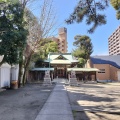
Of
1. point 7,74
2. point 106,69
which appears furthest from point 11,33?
point 106,69

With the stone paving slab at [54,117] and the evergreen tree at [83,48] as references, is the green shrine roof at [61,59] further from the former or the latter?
the stone paving slab at [54,117]

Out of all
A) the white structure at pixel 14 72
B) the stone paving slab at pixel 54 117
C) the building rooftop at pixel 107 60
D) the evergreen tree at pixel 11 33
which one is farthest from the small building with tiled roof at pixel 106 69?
the stone paving slab at pixel 54 117

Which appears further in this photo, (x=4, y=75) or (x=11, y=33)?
(x=4, y=75)

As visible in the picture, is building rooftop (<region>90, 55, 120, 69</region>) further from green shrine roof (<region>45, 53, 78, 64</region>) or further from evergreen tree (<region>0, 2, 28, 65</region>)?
evergreen tree (<region>0, 2, 28, 65</region>)

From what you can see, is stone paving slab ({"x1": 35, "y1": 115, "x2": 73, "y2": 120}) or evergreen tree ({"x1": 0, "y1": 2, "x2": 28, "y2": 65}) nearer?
stone paving slab ({"x1": 35, "y1": 115, "x2": 73, "y2": 120})

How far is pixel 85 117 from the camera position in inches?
406

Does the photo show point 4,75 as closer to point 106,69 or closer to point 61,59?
point 61,59

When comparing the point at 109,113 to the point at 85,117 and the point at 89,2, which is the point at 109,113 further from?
the point at 89,2

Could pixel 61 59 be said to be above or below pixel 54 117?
above

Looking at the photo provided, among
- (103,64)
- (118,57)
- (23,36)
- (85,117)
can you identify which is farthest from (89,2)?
(118,57)

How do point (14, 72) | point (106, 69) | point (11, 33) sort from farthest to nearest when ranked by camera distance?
point (106, 69), point (14, 72), point (11, 33)

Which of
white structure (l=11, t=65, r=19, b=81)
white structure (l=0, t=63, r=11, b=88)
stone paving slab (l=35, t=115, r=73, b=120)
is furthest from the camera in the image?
white structure (l=11, t=65, r=19, b=81)

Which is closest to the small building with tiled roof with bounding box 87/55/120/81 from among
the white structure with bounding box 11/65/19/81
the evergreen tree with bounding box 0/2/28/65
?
the white structure with bounding box 11/65/19/81

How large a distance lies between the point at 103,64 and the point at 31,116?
42.6 meters
